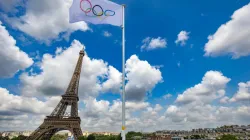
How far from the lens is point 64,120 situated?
64625mm

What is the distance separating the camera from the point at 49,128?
6362cm

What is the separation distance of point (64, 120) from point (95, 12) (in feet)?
189

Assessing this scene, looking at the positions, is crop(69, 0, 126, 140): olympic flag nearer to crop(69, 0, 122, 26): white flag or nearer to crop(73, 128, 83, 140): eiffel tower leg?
crop(69, 0, 122, 26): white flag

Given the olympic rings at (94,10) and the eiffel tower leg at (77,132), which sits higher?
the olympic rings at (94,10)

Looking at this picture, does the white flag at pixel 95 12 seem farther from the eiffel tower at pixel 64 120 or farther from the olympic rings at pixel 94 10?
the eiffel tower at pixel 64 120

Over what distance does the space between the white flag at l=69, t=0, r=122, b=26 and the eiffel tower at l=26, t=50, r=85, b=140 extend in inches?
2197

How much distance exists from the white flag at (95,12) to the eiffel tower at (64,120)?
183 ft

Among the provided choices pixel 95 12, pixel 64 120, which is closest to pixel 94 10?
pixel 95 12

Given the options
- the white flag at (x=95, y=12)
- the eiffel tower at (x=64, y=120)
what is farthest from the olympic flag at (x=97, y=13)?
the eiffel tower at (x=64, y=120)

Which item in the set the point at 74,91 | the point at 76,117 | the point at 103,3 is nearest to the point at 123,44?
the point at 103,3

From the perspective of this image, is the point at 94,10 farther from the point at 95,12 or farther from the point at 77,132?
the point at 77,132

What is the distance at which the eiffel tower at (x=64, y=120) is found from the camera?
6319 cm

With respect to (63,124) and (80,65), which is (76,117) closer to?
(63,124)

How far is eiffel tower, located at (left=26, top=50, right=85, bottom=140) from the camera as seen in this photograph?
63.2m
